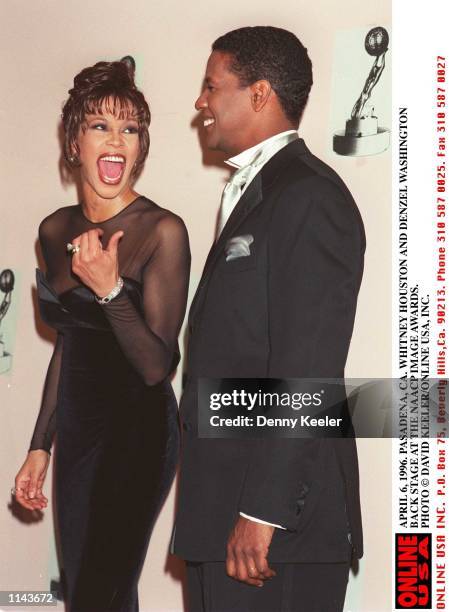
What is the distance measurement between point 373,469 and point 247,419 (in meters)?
0.46

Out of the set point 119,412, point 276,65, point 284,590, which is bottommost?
point 284,590

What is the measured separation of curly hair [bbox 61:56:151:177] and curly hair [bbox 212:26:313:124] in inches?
14.5

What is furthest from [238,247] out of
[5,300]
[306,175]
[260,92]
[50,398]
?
[5,300]

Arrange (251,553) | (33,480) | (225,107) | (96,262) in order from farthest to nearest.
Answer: (33,480), (96,262), (225,107), (251,553)

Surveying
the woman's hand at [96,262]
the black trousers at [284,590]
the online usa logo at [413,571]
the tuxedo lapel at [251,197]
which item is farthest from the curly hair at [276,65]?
the online usa logo at [413,571]

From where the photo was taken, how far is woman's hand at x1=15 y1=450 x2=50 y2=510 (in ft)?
7.86

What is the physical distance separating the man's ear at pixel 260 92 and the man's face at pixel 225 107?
2 cm

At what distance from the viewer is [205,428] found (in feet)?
6.55

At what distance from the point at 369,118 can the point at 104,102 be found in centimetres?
66

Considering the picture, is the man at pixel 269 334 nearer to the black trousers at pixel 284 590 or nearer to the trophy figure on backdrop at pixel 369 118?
the black trousers at pixel 284 590

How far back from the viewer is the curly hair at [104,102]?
7.58ft

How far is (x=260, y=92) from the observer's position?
79.0 inches

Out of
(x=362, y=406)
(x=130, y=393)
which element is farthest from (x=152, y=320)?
(x=362, y=406)

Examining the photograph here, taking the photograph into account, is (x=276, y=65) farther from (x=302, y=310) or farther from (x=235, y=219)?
(x=302, y=310)
